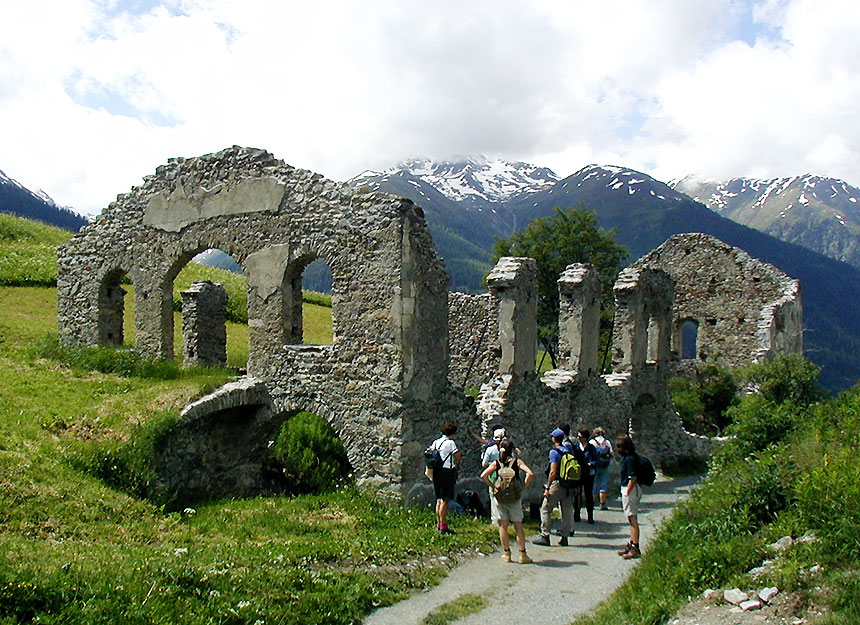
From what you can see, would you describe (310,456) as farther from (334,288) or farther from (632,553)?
(632,553)

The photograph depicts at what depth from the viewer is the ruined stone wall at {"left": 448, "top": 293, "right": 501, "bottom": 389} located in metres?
21.4

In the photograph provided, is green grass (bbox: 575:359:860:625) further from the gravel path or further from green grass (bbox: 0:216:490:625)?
green grass (bbox: 0:216:490:625)

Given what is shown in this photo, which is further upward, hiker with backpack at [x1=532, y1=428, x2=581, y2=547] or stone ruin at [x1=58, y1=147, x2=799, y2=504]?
stone ruin at [x1=58, y1=147, x2=799, y2=504]

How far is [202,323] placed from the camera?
54.5 ft

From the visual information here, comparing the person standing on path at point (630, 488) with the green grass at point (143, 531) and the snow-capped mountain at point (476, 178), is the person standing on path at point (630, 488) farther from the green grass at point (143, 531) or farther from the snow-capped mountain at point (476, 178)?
the snow-capped mountain at point (476, 178)

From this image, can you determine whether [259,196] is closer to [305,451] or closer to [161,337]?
[161,337]

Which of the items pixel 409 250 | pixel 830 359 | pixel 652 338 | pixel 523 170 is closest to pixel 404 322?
pixel 409 250

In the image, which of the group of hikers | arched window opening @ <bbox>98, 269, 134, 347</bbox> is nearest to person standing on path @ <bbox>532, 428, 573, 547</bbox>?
the group of hikers

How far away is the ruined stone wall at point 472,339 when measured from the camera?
2144 centimetres

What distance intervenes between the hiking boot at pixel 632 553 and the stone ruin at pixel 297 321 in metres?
3.70

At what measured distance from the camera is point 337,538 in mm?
10281

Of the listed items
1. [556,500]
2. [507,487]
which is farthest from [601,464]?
[507,487]

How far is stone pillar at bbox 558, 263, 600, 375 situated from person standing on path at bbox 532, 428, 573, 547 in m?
6.88

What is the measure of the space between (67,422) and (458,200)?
122985mm
